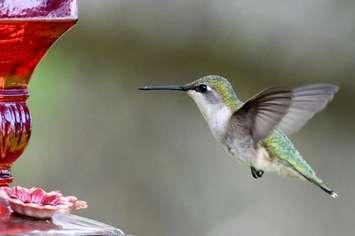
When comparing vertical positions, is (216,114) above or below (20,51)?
below

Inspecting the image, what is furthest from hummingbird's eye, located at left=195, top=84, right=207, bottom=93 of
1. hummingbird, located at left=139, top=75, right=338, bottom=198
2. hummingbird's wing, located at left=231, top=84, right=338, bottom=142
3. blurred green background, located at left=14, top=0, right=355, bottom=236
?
blurred green background, located at left=14, top=0, right=355, bottom=236

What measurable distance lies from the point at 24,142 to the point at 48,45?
0.74ft

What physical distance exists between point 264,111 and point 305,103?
143 mm

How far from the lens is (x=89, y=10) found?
Result: 628 cm

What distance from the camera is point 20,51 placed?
114 inches

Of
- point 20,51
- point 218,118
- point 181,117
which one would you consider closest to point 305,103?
point 218,118

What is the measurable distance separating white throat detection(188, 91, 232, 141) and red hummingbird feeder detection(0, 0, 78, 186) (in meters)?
0.60

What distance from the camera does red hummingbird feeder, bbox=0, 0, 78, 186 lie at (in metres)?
2.81

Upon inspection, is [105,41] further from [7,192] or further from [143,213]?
[7,192]

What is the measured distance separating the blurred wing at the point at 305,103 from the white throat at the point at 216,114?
0.19 metres

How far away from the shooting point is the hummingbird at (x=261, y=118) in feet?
10.6

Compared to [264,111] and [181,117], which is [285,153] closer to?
[264,111]

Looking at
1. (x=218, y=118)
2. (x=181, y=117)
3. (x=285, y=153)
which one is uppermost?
(x=218, y=118)

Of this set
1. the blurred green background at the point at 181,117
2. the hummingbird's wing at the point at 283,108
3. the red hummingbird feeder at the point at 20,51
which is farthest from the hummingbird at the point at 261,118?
the blurred green background at the point at 181,117
